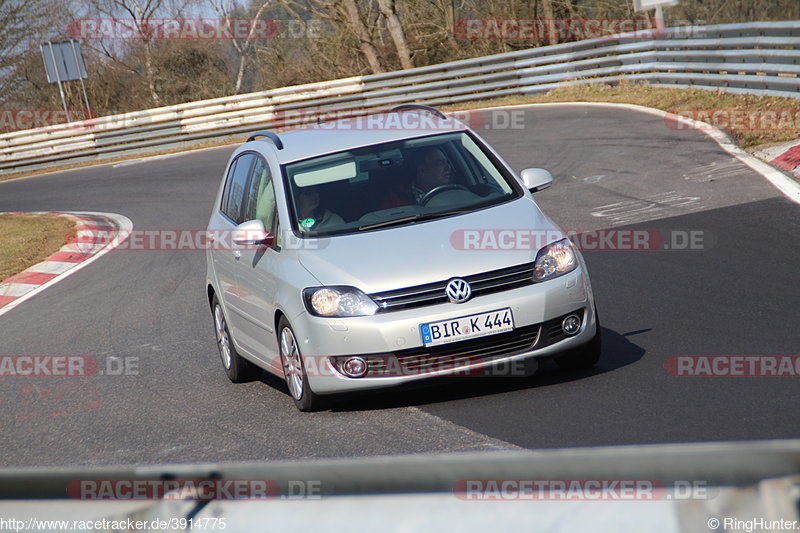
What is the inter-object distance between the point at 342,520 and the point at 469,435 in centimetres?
A: 334

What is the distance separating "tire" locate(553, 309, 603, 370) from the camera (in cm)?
661

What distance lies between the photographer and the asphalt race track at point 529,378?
5711 millimetres

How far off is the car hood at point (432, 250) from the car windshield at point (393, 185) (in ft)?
0.73

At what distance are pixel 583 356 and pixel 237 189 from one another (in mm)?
3263

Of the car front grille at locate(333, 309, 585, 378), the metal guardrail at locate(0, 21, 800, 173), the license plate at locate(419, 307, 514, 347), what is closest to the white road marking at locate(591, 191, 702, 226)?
the car front grille at locate(333, 309, 585, 378)

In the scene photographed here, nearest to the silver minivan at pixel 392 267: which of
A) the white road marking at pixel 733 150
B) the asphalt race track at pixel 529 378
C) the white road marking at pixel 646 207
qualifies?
the asphalt race track at pixel 529 378

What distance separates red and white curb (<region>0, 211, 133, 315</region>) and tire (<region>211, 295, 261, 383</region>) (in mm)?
5504

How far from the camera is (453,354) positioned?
20.3 feet

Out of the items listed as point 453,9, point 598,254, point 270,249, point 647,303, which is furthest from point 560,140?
point 453,9

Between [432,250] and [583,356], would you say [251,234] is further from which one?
[583,356]

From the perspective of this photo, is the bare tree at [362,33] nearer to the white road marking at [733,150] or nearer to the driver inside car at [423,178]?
the white road marking at [733,150]

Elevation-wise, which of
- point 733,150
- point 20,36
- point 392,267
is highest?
point 20,36

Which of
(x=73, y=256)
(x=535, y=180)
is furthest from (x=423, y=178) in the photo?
(x=73, y=256)

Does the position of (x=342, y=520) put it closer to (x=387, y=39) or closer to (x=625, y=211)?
(x=625, y=211)
